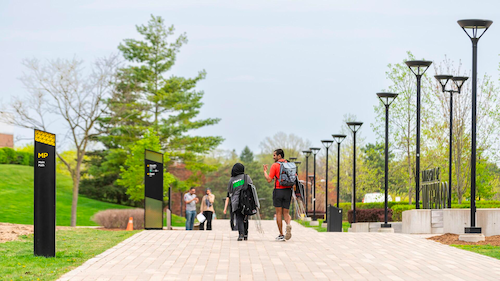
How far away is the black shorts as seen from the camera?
12672 millimetres

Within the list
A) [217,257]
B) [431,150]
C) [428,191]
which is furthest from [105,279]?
[431,150]

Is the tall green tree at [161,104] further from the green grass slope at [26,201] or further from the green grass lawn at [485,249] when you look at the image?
the green grass lawn at [485,249]

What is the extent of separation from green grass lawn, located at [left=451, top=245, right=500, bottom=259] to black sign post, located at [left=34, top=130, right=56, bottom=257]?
25.0 feet

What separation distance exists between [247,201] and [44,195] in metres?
4.38

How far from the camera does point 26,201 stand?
44.7 meters

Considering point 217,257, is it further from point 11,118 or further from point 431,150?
point 431,150

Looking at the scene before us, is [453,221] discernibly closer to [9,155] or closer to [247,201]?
[247,201]

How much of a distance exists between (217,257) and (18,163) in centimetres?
5141

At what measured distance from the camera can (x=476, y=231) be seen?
48.1 feet

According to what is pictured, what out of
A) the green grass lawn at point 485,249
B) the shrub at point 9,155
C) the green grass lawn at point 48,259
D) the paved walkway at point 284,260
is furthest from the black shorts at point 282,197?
the shrub at point 9,155

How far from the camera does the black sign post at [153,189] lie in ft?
65.0

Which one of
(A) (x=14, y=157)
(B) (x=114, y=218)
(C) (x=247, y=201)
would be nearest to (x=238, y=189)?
(C) (x=247, y=201)

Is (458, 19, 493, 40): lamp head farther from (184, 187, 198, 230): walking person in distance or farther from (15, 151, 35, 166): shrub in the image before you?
(15, 151, 35, 166): shrub

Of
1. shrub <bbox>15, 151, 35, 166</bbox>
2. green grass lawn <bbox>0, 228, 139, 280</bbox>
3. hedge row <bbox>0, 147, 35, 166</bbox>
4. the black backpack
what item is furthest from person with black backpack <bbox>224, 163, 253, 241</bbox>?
shrub <bbox>15, 151, 35, 166</bbox>
